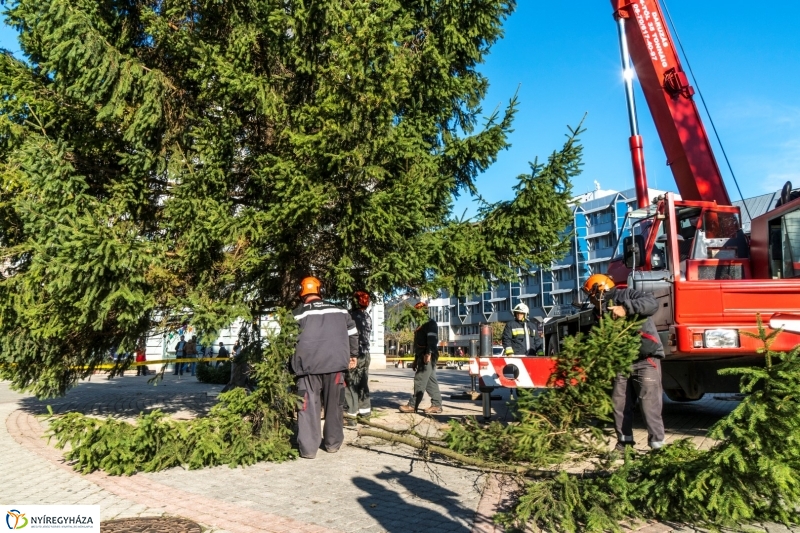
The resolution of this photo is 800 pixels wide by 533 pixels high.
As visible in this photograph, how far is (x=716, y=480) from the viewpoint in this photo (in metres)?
3.54

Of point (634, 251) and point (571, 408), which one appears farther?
point (634, 251)

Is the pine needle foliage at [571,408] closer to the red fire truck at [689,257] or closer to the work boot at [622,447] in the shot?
the work boot at [622,447]

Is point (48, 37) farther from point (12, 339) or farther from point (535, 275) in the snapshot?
point (535, 275)

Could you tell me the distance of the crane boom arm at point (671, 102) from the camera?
10.1 meters

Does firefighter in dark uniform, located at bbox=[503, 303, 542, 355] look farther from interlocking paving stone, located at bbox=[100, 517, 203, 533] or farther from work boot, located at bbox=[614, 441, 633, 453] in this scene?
interlocking paving stone, located at bbox=[100, 517, 203, 533]

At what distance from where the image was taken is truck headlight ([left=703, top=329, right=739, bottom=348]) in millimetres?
6715

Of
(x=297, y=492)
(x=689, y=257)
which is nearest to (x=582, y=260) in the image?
(x=689, y=257)

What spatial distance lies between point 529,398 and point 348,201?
10.2 feet

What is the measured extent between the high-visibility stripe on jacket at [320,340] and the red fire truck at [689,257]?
5.72ft

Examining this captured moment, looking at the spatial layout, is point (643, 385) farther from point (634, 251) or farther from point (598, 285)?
point (634, 251)

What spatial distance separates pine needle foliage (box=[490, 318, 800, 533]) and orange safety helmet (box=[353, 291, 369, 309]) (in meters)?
4.24

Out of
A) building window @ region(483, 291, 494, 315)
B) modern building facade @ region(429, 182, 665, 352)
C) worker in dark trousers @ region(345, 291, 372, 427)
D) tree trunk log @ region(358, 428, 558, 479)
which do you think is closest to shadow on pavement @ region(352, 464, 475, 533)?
tree trunk log @ region(358, 428, 558, 479)

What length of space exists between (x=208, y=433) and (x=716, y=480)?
14.4 ft

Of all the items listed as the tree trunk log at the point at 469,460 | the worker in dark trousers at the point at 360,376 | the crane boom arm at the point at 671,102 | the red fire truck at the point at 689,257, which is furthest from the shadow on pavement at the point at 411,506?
the crane boom arm at the point at 671,102
